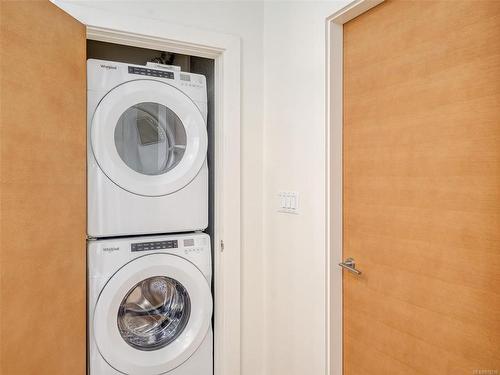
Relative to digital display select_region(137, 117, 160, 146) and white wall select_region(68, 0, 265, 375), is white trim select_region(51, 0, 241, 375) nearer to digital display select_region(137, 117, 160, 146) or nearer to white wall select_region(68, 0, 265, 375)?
white wall select_region(68, 0, 265, 375)

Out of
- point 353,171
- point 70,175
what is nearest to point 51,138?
point 70,175

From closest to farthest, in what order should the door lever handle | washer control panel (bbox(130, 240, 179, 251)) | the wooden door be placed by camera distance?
the wooden door
the door lever handle
washer control panel (bbox(130, 240, 179, 251))

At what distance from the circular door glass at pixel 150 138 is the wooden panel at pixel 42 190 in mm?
235

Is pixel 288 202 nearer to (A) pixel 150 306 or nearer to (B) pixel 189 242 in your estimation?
(B) pixel 189 242

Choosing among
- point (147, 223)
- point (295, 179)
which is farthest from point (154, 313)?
point (295, 179)

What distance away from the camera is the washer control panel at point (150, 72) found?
1.71 m

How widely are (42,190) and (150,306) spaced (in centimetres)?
88

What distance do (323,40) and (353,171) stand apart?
1.85 feet

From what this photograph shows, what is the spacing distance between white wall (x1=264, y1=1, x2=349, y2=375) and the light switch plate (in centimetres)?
3

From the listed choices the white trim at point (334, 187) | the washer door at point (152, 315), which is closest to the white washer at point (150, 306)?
the washer door at point (152, 315)

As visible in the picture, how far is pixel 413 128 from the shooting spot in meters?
1.16

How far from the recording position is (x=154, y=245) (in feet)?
5.78

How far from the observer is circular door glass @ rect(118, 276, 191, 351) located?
1.78 meters

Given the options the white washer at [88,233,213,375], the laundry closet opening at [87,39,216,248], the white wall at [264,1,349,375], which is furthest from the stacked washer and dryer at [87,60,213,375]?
the white wall at [264,1,349,375]
